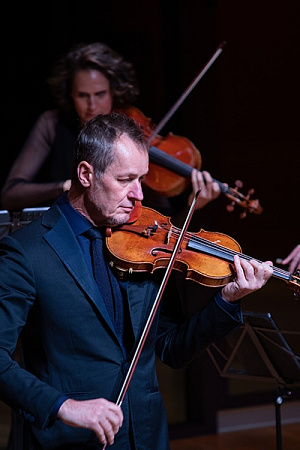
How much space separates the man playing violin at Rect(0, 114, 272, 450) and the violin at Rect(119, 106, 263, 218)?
1119 millimetres

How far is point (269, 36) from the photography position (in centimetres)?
411

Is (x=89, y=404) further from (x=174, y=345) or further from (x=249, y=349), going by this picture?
(x=249, y=349)

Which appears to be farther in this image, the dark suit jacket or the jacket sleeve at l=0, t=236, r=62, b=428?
the dark suit jacket

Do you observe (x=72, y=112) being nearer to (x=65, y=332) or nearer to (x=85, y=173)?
(x=85, y=173)

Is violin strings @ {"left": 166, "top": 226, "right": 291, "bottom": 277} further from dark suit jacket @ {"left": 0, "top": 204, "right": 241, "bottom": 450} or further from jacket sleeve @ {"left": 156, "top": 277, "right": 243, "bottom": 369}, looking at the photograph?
dark suit jacket @ {"left": 0, "top": 204, "right": 241, "bottom": 450}

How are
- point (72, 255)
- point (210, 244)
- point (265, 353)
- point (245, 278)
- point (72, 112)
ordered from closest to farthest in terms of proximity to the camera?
point (72, 255) < point (245, 278) < point (210, 244) < point (265, 353) < point (72, 112)

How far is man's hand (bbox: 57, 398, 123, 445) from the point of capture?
4.58 feet

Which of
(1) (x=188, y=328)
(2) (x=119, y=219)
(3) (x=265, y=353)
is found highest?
(2) (x=119, y=219)

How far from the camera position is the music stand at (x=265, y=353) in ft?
7.18

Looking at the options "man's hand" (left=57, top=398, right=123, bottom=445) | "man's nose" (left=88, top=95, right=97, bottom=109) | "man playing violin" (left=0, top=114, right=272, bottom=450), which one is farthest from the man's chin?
"man's nose" (left=88, top=95, right=97, bottom=109)

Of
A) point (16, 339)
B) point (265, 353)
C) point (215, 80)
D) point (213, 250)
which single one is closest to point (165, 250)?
point (213, 250)

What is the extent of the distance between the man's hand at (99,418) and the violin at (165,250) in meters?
0.40

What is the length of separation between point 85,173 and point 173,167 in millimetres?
1210

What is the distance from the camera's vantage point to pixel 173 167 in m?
2.90
